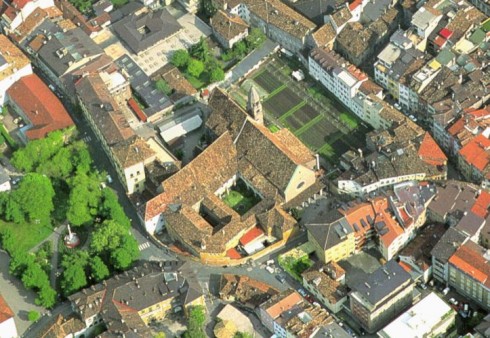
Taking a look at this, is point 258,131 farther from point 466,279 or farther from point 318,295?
point 466,279

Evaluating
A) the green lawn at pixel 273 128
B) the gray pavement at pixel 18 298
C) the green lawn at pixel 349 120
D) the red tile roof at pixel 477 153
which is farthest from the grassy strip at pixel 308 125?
the gray pavement at pixel 18 298

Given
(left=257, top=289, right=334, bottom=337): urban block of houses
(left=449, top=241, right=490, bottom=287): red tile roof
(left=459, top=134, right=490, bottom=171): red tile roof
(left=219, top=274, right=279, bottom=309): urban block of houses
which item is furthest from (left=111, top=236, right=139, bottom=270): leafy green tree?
(left=459, top=134, right=490, bottom=171): red tile roof

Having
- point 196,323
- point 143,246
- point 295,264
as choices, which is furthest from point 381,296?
point 143,246

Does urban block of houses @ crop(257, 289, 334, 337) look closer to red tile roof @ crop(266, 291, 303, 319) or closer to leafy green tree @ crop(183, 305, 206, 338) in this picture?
red tile roof @ crop(266, 291, 303, 319)

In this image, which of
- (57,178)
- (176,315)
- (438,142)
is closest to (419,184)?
(438,142)

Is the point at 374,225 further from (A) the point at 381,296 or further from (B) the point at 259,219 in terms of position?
(B) the point at 259,219

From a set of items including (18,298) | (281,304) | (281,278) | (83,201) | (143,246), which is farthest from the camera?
(83,201)
